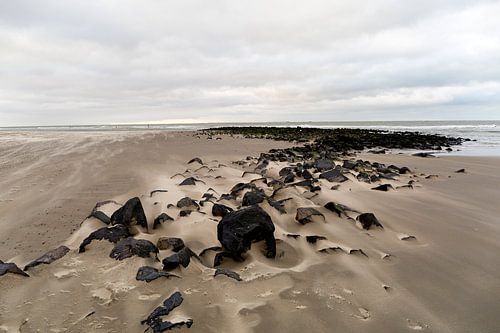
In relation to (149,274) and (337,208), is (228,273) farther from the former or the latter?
(337,208)

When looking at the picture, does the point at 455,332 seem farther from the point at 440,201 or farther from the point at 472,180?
the point at 472,180

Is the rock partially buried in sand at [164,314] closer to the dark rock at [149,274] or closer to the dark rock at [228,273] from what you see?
the dark rock at [149,274]

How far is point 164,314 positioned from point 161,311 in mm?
34

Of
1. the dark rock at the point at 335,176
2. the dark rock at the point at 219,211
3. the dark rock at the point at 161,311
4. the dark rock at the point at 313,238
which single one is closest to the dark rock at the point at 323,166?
the dark rock at the point at 335,176

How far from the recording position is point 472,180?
305 inches

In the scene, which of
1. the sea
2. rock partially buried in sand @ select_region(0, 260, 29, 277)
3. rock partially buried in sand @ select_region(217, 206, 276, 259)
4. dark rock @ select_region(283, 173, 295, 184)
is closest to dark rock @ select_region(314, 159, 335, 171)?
dark rock @ select_region(283, 173, 295, 184)

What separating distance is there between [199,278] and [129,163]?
703 centimetres

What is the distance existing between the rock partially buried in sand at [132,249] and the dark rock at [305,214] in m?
1.78

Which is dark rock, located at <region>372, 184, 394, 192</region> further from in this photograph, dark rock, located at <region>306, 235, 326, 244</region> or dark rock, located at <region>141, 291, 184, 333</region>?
dark rock, located at <region>141, 291, 184, 333</region>

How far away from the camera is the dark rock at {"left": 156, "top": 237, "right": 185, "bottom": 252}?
132 inches

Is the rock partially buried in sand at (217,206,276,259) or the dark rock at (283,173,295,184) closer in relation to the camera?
the rock partially buried in sand at (217,206,276,259)

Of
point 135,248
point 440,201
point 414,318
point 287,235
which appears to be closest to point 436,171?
point 440,201

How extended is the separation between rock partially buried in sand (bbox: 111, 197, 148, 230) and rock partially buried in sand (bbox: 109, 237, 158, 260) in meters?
0.59

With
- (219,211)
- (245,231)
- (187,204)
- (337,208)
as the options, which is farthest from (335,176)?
(245,231)
